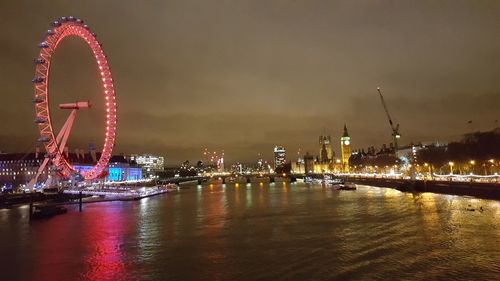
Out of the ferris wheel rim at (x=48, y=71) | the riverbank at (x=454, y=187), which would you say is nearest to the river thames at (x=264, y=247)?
the riverbank at (x=454, y=187)

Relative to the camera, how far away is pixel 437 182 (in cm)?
8562

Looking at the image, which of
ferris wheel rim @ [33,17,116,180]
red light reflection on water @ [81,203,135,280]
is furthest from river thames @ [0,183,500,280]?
ferris wheel rim @ [33,17,116,180]

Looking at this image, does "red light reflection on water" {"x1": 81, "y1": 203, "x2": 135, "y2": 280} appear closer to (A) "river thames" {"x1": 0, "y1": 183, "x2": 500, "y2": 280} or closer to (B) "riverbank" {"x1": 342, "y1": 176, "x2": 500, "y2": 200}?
(A) "river thames" {"x1": 0, "y1": 183, "x2": 500, "y2": 280}

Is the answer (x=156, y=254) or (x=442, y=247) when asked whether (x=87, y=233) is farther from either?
(x=442, y=247)

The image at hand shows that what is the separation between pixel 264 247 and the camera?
33094mm

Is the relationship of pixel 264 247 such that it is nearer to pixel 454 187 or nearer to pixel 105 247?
pixel 105 247

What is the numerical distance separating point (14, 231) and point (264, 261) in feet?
95.7

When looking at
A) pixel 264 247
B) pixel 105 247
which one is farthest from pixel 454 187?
pixel 105 247

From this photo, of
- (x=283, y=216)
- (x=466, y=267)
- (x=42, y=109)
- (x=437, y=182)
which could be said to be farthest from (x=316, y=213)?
(x=42, y=109)

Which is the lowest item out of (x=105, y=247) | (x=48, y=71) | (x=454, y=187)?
(x=105, y=247)

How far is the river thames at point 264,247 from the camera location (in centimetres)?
2572

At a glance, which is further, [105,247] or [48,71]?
[48,71]

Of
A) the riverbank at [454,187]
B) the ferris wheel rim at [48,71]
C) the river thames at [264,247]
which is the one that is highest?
the ferris wheel rim at [48,71]

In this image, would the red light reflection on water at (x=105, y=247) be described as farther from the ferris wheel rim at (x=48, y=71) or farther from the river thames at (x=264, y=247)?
the ferris wheel rim at (x=48, y=71)
